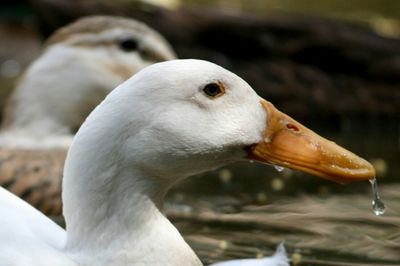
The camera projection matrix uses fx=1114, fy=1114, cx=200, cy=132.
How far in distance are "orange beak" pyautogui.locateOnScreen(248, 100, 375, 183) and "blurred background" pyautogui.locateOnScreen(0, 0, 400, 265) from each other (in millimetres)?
1187

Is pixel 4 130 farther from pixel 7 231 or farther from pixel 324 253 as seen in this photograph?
pixel 7 231

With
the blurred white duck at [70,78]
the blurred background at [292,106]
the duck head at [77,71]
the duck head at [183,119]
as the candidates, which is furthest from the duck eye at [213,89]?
the duck head at [77,71]

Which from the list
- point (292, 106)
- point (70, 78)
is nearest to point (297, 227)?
point (70, 78)

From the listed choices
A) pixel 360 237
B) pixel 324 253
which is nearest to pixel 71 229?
pixel 324 253

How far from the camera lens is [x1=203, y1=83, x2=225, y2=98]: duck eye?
347 centimetres

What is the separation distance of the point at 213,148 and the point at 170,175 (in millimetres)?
172

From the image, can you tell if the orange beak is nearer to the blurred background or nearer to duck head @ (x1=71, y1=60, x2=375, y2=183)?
duck head @ (x1=71, y1=60, x2=375, y2=183)

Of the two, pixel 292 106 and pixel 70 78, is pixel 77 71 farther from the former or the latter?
pixel 292 106

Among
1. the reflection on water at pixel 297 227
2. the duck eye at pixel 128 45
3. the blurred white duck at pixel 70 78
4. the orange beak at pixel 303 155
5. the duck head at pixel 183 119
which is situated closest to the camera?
the duck head at pixel 183 119

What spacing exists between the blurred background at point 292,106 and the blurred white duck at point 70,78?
2.43 ft

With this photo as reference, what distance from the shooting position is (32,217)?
3793 millimetres

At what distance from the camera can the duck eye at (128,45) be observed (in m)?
6.60

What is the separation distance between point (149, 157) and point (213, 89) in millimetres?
293

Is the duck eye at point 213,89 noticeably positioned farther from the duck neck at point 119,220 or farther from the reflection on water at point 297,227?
the reflection on water at point 297,227
